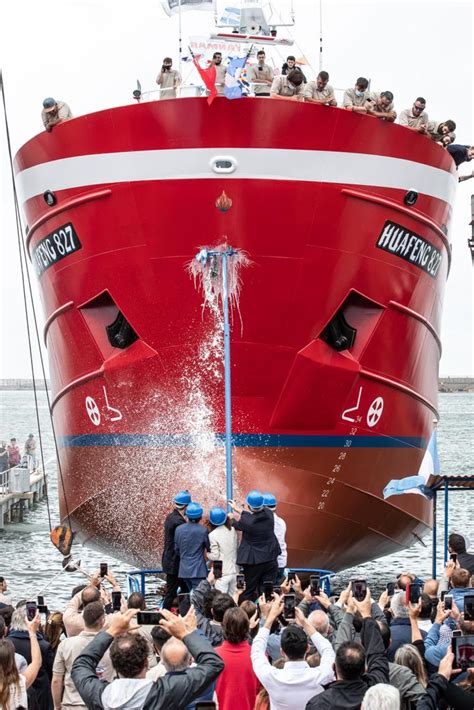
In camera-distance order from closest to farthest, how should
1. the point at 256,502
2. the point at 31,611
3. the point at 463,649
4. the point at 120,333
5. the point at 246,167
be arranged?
the point at 463,649 < the point at 31,611 < the point at 256,502 < the point at 246,167 < the point at 120,333

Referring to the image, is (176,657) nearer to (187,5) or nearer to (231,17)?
(187,5)

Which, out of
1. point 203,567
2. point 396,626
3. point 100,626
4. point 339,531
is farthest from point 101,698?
point 339,531

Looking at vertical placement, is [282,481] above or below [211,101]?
below

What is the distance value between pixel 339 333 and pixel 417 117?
2.86 metres

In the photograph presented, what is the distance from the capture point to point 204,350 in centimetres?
1319

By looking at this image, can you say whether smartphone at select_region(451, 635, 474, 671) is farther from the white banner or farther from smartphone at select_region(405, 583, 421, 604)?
the white banner

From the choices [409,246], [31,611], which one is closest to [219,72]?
[409,246]

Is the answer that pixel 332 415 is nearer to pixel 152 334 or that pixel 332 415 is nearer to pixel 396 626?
pixel 152 334

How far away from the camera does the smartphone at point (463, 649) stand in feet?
16.5

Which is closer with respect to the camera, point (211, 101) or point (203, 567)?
point (203, 567)

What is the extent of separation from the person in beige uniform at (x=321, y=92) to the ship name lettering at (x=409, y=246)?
1619mm

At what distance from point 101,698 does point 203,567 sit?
227 inches

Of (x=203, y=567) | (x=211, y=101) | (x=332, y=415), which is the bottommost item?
(x=203, y=567)

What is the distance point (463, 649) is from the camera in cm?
504
